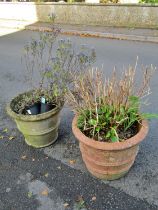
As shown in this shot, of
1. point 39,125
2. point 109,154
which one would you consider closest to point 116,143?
point 109,154

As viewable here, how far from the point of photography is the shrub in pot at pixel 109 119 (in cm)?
310

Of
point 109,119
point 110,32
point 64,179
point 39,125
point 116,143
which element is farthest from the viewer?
point 110,32

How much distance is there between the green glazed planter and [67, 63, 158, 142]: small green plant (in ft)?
1.83

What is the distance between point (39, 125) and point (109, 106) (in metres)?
1.07

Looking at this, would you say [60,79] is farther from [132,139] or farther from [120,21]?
[120,21]

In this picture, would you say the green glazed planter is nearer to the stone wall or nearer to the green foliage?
the green foliage

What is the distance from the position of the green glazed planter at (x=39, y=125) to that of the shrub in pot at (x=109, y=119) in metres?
0.51

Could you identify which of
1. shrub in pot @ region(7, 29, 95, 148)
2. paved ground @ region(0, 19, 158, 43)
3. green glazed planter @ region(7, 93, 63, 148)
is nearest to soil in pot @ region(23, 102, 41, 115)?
shrub in pot @ region(7, 29, 95, 148)

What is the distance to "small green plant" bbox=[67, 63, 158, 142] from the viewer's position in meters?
3.14

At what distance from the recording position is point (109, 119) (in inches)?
127

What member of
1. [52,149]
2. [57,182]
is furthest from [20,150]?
[57,182]

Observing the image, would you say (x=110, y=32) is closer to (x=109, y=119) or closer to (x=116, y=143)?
(x=109, y=119)

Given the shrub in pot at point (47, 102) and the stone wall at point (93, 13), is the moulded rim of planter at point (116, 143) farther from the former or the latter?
the stone wall at point (93, 13)

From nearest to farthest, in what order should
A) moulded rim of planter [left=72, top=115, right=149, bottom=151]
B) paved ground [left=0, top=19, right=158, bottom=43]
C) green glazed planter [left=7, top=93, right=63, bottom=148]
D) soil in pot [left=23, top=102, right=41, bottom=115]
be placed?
moulded rim of planter [left=72, top=115, right=149, bottom=151], green glazed planter [left=7, top=93, right=63, bottom=148], soil in pot [left=23, top=102, right=41, bottom=115], paved ground [left=0, top=19, right=158, bottom=43]
